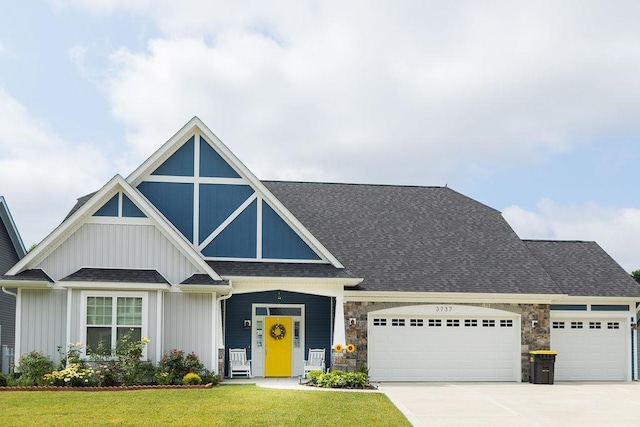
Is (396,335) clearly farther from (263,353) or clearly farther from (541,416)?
(541,416)

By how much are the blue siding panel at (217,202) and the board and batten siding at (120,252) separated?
1.94 metres

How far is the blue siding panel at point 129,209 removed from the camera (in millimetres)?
21438

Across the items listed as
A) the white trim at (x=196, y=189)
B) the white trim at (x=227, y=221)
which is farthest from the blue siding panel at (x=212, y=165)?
the white trim at (x=227, y=221)

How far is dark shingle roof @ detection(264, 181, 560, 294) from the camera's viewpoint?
24750 mm

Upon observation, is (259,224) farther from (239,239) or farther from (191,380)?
(191,380)

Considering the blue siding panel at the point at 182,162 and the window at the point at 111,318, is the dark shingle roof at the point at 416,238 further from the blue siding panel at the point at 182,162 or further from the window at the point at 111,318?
the window at the point at 111,318

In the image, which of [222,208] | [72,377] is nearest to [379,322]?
[222,208]

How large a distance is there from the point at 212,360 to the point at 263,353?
3.81 meters

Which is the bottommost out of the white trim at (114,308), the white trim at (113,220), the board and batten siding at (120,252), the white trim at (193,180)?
the white trim at (114,308)

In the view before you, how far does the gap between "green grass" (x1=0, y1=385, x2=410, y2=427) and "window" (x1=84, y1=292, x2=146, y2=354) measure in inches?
83.2

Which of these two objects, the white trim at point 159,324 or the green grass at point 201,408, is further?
the white trim at point 159,324

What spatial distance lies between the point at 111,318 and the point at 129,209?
9.48ft

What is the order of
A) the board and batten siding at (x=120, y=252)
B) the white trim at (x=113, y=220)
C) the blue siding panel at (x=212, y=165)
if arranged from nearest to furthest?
the board and batten siding at (x=120, y=252), the white trim at (x=113, y=220), the blue siding panel at (x=212, y=165)

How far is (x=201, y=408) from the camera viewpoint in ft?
51.5
